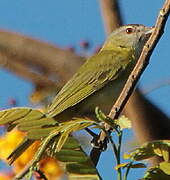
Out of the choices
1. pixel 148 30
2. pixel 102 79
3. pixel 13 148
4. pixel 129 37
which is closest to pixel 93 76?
pixel 102 79

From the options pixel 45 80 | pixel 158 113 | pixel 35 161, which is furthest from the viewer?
pixel 158 113

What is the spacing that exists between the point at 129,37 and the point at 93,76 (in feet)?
2.30

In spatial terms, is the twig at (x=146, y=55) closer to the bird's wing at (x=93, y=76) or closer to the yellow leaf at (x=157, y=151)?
the yellow leaf at (x=157, y=151)

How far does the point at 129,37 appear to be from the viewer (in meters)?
3.85

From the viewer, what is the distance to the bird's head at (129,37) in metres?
3.61

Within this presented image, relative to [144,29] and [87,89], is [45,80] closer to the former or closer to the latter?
[87,89]

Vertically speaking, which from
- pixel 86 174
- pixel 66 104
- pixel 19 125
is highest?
pixel 66 104

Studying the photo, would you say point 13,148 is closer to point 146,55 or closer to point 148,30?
point 146,55

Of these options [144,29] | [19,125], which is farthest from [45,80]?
[19,125]

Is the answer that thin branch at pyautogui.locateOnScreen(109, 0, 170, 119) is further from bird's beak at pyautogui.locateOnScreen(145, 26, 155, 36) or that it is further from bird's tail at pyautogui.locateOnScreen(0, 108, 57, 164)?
bird's beak at pyautogui.locateOnScreen(145, 26, 155, 36)

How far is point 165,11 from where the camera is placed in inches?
53.9

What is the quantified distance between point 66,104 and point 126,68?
0.72m

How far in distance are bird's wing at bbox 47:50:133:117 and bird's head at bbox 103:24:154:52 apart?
152mm

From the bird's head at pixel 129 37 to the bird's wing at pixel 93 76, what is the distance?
152 mm
